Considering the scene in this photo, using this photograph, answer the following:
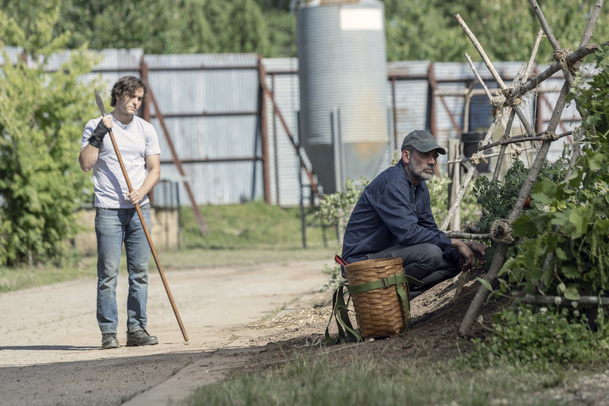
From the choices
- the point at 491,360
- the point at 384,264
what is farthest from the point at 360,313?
the point at 491,360

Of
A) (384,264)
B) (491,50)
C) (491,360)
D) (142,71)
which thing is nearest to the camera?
(491,360)

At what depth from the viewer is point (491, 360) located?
A: 4.58 meters

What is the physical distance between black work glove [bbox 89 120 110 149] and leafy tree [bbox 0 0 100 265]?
23.1 feet

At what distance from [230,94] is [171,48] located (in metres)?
8.47

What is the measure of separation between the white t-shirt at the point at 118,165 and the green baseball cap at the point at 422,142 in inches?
87.2

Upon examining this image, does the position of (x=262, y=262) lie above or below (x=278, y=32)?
below

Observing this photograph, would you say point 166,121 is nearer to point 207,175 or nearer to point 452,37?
point 207,175

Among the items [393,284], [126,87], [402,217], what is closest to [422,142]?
[402,217]

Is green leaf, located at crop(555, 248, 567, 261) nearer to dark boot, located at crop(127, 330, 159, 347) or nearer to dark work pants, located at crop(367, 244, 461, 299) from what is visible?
dark work pants, located at crop(367, 244, 461, 299)

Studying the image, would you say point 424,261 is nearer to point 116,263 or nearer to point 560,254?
point 560,254

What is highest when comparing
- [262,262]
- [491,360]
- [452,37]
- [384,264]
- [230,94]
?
[452,37]

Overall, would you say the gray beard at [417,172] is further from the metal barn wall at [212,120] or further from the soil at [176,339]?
the metal barn wall at [212,120]

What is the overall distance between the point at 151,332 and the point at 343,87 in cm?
1033

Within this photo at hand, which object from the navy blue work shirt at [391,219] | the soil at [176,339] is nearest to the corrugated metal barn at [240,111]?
the soil at [176,339]
